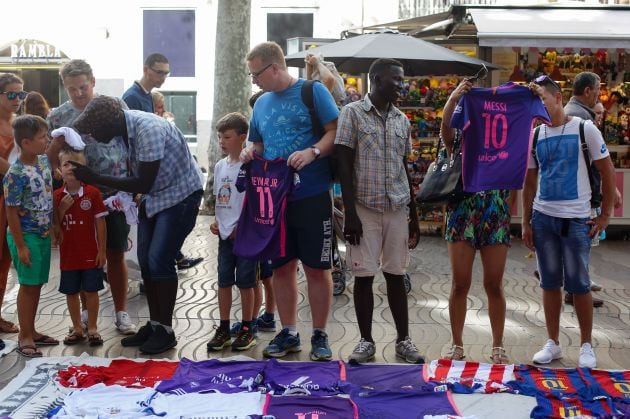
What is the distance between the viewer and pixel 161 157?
20.0 feet

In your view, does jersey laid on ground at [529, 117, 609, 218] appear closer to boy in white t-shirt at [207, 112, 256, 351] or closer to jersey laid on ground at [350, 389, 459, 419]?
jersey laid on ground at [350, 389, 459, 419]

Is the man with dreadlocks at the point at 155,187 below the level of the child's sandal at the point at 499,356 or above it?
above

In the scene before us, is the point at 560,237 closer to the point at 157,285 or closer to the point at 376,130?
the point at 376,130

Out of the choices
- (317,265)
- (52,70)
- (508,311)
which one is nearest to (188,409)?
(317,265)

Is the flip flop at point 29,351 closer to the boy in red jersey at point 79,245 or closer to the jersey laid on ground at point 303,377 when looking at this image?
the boy in red jersey at point 79,245

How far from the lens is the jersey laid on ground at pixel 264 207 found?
19.3ft

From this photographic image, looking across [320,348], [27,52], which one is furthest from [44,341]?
[27,52]

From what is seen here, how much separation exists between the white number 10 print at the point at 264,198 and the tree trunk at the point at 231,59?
8.78 meters

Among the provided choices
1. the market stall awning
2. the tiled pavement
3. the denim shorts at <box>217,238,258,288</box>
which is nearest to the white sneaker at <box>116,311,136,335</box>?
the tiled pavement

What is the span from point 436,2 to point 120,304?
1932cm

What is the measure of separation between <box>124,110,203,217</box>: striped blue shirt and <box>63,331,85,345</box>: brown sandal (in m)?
1.09

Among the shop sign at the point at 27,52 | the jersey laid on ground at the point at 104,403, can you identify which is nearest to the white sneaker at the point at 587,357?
the jersey laid on ground at the point at 104,403

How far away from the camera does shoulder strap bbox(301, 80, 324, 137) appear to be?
5891 millimetres

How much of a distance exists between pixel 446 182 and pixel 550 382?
1.46 m
